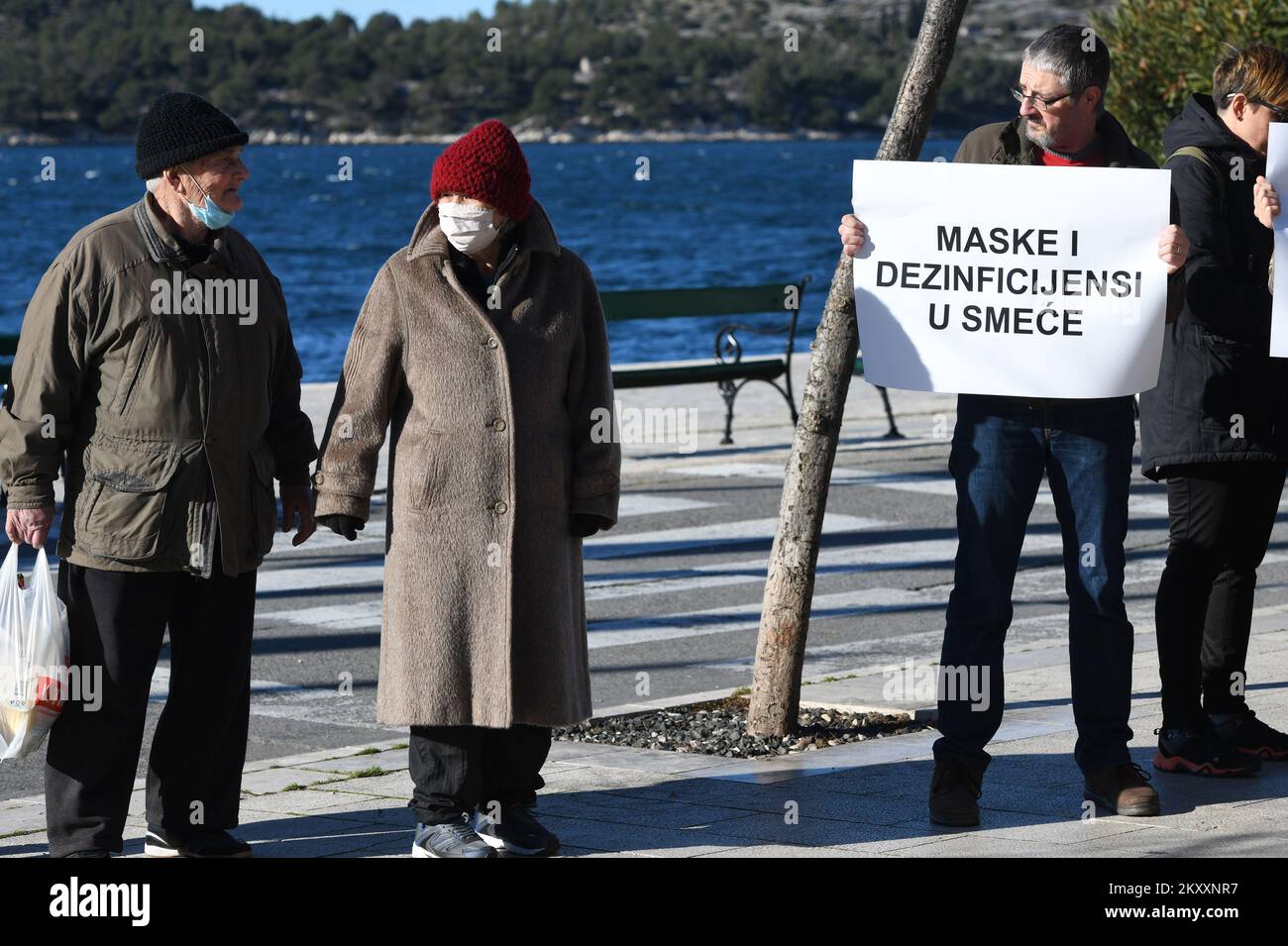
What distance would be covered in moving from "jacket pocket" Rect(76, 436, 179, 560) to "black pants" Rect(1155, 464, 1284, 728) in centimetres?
299

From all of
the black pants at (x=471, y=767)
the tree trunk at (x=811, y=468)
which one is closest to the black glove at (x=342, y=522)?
the black pants at (x=471, y=767)

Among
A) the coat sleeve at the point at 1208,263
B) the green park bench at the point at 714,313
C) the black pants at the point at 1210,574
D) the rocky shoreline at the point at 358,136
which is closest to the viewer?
the coat sleeve at the point at 1208,263

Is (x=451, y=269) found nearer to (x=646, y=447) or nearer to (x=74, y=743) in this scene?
(x=74, y=743)

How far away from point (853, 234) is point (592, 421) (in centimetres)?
101

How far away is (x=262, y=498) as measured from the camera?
5.20 metres

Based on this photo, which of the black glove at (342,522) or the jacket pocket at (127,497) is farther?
the black glove at (342,522)

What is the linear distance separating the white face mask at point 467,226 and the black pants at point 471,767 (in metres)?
1.24

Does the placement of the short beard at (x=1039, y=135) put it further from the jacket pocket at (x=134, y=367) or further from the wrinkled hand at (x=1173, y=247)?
the jacket pocket at (x=134, y=367)

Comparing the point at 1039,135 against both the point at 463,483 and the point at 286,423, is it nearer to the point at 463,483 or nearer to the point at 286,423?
the point at 463,483

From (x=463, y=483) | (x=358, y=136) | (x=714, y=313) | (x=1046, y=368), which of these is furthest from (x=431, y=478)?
(x=358, y=136)

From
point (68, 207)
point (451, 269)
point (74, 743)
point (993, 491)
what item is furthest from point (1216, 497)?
point (68, 207)

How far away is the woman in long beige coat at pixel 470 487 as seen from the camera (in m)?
5.07

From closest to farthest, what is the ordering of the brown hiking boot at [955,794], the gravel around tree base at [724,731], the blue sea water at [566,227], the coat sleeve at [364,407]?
the coat sleeve at [364,407] < the brown hiking boot at [955,794] < the gravel around tree base at [724,731] < the blue sea water at [566,227]

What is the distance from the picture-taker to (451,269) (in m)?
5.15
